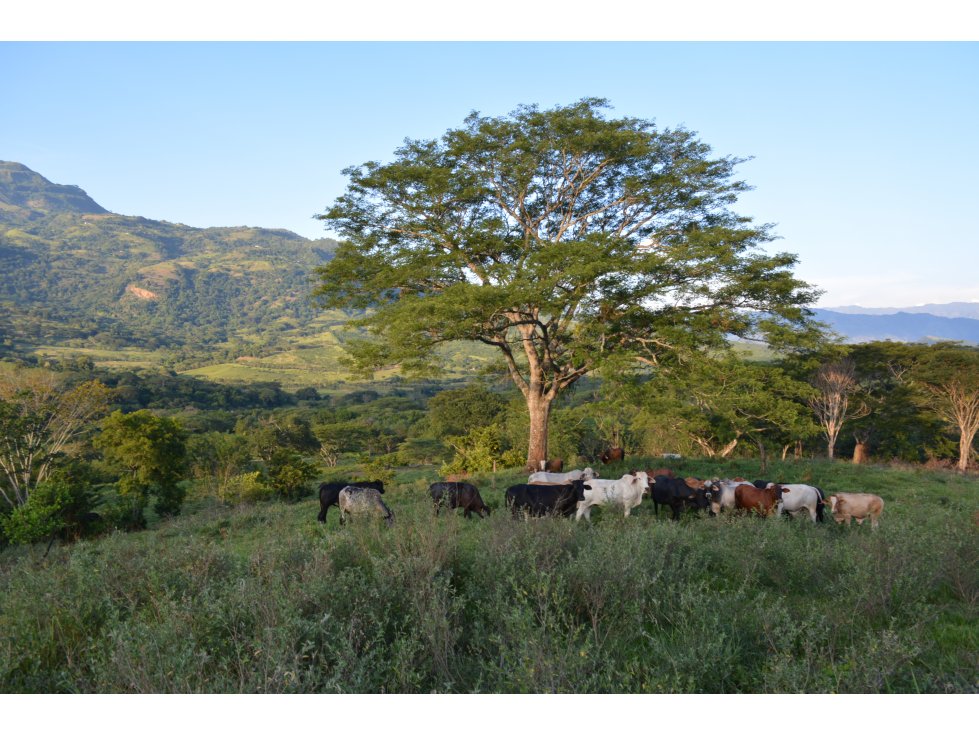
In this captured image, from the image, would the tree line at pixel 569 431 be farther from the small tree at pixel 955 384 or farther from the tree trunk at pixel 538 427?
the tree trunk at pixel 538 427

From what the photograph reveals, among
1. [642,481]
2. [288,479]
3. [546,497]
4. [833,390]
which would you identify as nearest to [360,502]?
[546,497]

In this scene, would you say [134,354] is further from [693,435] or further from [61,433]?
[693,435]

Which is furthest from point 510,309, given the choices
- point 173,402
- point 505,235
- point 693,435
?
point 173,402

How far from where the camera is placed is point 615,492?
10.3 metres

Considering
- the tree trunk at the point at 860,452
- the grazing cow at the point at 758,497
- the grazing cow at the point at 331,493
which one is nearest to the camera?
the grazing cow at the point at 758,497

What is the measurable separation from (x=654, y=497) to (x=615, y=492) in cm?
90

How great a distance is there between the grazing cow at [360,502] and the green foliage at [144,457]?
14.7 m

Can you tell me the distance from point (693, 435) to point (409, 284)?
27.7 meters

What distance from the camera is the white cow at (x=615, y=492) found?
33.2ft

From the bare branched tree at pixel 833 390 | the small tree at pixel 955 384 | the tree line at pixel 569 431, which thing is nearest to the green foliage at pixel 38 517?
the tree line at pixel 569 431

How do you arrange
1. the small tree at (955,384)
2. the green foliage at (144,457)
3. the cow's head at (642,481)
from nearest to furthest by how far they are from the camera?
the cow's head at (642,481) → the green foliage at (144,457) → the small tree at (955,384)

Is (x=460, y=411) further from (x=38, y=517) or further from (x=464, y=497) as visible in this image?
(x=464, y=497)

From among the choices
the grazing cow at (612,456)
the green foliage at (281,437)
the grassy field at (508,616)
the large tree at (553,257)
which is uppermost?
the large tree at (553,257)

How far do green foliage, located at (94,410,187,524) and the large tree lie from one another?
437 inches
